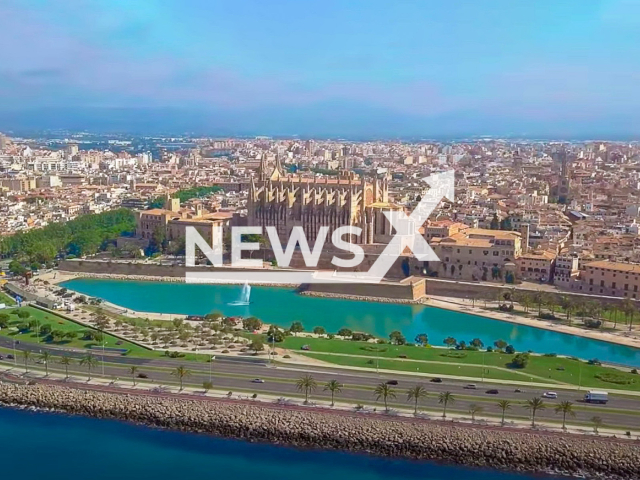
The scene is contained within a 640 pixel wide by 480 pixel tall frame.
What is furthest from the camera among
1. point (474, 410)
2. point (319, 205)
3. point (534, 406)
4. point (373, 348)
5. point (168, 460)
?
point (319, 205)

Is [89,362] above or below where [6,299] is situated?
above

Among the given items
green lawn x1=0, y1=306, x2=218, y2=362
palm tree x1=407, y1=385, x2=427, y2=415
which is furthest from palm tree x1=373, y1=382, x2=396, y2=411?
green lawn x1=0, y1=306, x2=218, y2=362

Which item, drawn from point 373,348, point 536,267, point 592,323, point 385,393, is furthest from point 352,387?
point 536,267

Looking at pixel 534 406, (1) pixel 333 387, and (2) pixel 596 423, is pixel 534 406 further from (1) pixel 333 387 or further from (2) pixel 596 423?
(1) pixel 333 387

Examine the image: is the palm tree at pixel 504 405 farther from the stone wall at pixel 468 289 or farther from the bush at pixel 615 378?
the stone wall at pixel 468 289

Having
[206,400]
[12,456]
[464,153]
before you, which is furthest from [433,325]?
[464,153]

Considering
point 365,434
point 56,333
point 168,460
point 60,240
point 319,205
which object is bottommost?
point 168,460

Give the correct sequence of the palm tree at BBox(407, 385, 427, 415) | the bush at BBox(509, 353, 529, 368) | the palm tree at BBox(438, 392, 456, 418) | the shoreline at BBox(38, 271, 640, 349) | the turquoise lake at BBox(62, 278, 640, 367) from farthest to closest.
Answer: the shoreline at BBox(38, 271, 640, 349) → the turquoise lake at BBox(62, 278, 640, 367) → the bush at BBox(509, 353, 529, 368) → the palm tree at BBox(407, 385, 427, 415) → the palm tree at BBox(438, 392, 456, 418)

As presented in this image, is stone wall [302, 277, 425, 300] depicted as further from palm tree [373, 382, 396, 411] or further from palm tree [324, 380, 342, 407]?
palm tree [373, 382, 396, 411]
